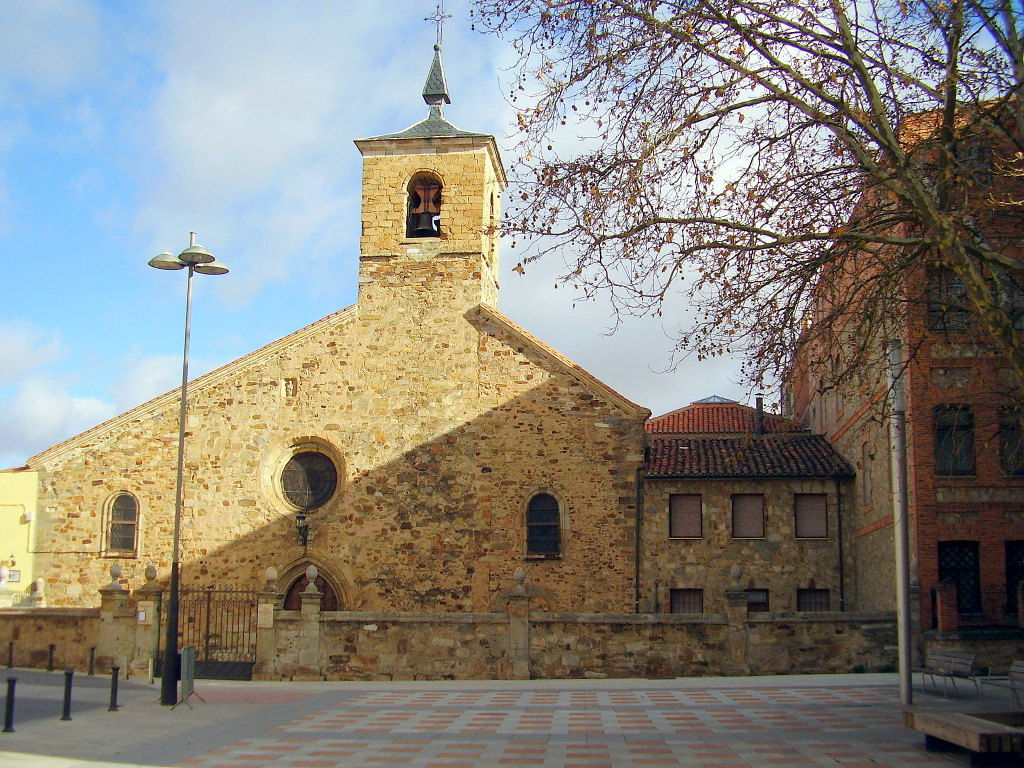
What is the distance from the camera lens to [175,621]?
59.7ft

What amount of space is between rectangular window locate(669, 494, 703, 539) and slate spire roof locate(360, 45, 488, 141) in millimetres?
11113

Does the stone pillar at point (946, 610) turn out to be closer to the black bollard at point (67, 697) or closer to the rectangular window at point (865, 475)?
the rectangular window at point (865, 475)

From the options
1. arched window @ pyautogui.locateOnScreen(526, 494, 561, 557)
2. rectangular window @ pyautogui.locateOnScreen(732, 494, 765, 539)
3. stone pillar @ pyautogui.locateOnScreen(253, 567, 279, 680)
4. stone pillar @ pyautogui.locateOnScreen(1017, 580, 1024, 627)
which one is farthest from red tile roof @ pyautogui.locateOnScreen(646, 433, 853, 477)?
stone pillar @ pyautogui.locateOnScreen(253, 567, 279, 680)

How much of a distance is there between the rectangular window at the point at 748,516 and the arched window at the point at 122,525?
15092 millimetres

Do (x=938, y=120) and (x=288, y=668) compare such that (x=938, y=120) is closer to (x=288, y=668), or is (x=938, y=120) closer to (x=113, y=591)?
(x=288, y=668)

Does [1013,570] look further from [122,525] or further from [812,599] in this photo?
[122,525]

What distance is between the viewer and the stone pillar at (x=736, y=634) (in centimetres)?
2236

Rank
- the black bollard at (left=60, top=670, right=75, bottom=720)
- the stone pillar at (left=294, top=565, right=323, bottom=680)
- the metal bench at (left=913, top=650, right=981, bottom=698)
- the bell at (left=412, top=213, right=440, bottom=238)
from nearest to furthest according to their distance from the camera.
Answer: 1. the black bollard at (left=60, top=670, right=75, bottom=720)
2. the metal bench at (left=913, top=650, right=981, bottom=698)
3. the stone pillar at (left=294, top=565, right=323, bottom=680)
4. the bell at (left=412, top=213, right=440, bottom=238)

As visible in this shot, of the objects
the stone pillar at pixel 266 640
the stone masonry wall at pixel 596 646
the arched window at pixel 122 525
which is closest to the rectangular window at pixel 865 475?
the stone masonry wall at pixel 596 646

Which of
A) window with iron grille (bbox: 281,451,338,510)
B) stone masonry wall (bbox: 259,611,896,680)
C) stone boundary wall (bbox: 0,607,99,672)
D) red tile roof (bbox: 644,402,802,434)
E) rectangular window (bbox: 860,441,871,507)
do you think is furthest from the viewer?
red tile roof (bbox: 644,402,802,434)

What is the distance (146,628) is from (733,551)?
14033 mm

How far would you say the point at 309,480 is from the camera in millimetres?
28156

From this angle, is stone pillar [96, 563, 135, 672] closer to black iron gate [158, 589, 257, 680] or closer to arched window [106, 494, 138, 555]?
black iron gate [158, 589, 257, 680]

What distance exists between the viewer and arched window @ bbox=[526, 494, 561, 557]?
88.9ft
